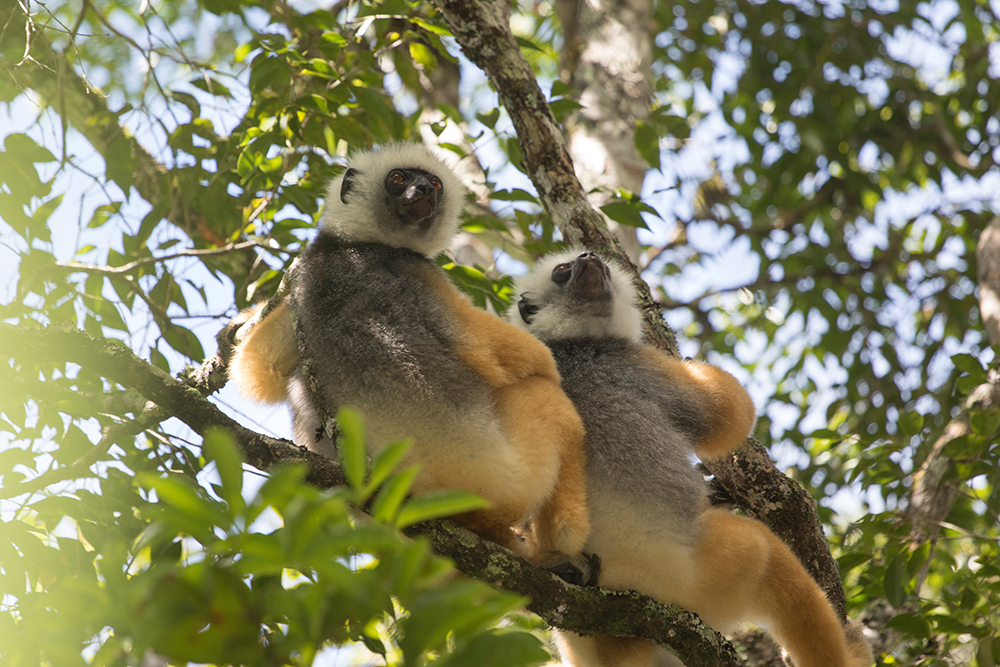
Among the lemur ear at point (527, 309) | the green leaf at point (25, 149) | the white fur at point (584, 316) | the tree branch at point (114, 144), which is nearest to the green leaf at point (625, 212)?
the white fur at point (584, 316)

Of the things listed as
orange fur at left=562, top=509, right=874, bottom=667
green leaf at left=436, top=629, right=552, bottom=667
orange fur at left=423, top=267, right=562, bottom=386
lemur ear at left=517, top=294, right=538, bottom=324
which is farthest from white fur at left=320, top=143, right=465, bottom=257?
green leaf at left=436, top=629, right=552, bottom=667

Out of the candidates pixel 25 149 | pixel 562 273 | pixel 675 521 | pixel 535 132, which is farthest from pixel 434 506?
pixel 25 149

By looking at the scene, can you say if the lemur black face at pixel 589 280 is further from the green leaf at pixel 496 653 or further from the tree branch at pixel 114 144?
the green leaf at pixel 496 653

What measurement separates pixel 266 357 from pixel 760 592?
96.6 inches

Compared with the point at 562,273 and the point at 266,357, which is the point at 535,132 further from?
the point at 266,357

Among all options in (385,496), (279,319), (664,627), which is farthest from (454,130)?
(385,496)

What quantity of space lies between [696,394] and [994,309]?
114 inches

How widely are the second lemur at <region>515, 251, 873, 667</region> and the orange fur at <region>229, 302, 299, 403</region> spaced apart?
1351 millimetres

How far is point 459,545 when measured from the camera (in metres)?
2.74

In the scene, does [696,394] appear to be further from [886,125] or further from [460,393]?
[886,125]

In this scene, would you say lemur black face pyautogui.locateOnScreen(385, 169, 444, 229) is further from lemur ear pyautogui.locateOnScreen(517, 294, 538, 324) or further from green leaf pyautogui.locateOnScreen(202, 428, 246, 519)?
green leaf pyautogui.locateOnScreen(202, 428, 246, 519)

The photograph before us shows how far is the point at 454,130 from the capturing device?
715 centimetres

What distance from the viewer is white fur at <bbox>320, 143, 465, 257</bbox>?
3.71 m

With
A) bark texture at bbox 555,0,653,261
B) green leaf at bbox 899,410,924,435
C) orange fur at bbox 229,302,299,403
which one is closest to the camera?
orange fur at bbox 229,302,299,403
